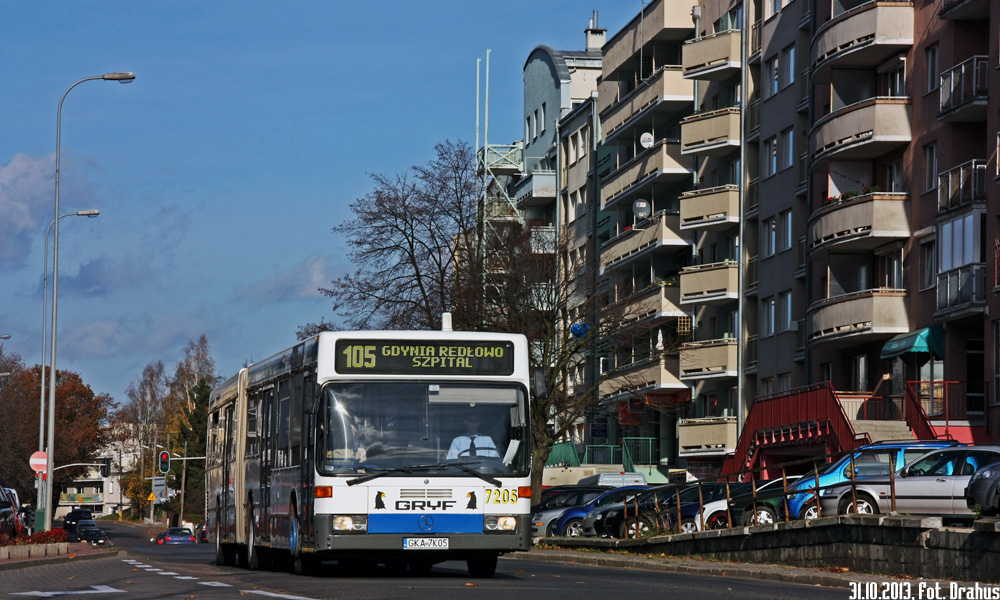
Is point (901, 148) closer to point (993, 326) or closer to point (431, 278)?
point (993, 326)

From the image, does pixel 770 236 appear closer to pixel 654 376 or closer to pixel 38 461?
pixel 654 376

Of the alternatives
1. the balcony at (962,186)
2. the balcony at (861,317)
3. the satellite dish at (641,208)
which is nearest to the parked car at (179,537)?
the satellite dish at (641,208)

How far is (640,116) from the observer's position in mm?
67875

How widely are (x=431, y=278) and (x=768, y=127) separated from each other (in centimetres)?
1253

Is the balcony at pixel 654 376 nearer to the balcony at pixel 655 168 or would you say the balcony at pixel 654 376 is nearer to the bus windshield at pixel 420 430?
the balcony at pixel 655 168

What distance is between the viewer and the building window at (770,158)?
57750 millimetres

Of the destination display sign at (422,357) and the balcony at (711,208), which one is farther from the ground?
the balcony at (711,208)

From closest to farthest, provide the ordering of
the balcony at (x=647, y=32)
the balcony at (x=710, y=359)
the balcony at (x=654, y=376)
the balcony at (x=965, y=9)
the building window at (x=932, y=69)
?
the balcony at (x=965, y=9)
the building window at (x=932, y=69)
the balcony at (x=710, y=359)
the balcony at (x=654, y=376)
the balcony at (x=647, y=32)

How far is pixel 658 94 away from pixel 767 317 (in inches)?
467

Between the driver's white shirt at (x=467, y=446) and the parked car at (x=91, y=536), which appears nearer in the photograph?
the driver's white shirt at (x=467, y=446)

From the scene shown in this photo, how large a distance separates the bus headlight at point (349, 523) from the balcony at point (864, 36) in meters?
30.8

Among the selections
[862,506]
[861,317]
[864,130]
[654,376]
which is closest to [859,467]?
[862,506]

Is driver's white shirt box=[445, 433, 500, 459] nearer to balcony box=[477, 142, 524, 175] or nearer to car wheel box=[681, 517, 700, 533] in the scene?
car wheel box=[681, 517, 700, 533]

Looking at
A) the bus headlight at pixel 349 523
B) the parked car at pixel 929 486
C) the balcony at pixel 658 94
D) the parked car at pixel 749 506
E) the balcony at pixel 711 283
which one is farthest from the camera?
the balcony at pixel 658 94
